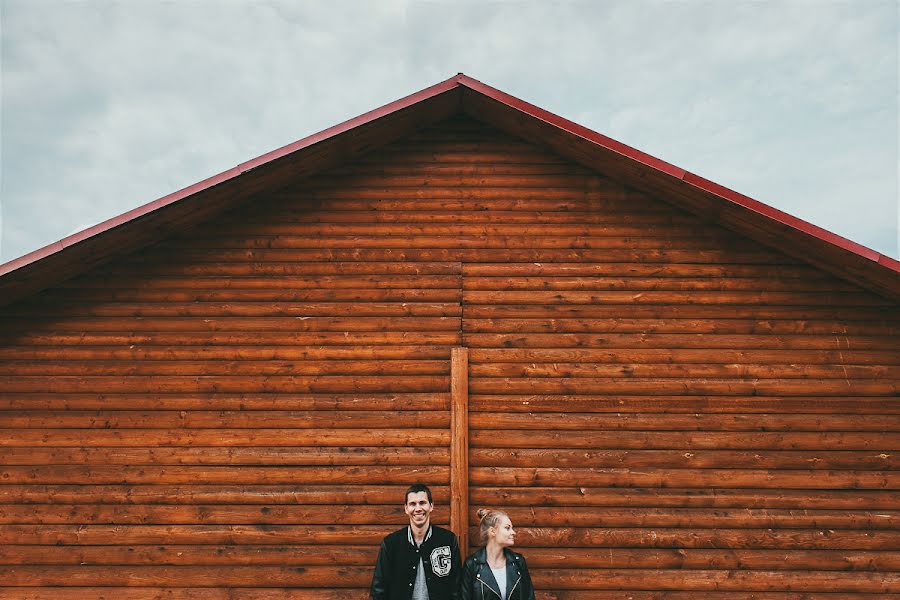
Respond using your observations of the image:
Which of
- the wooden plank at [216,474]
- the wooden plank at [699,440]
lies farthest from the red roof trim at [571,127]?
the wooden plank at [216,474]

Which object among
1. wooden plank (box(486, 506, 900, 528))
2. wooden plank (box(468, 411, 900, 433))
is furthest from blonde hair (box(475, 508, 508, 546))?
wooden plank (box(468, 411, 900, 433))

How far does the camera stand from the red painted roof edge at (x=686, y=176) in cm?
490

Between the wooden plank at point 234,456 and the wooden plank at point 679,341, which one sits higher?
the wooden plank at point 679,341

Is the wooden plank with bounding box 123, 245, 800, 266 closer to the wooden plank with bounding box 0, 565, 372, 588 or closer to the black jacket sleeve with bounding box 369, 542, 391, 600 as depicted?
the black jacket sleeve with bounding box 369, 542, 391, 600

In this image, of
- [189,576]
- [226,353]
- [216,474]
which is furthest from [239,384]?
[189,576]

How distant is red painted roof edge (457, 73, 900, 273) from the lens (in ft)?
16.1

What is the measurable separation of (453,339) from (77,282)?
160 inches

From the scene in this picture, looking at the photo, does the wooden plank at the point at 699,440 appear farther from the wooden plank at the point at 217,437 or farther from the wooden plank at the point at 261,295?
the wooden plank at the point at 261,295

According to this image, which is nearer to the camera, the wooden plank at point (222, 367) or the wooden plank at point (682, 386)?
the wooden plank at point (682, 386)

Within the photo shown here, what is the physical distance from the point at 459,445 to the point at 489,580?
1292 mm

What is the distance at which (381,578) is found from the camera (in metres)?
4.34

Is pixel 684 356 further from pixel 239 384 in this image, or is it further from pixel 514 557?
pixel 239 384

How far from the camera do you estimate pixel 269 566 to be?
198 inches

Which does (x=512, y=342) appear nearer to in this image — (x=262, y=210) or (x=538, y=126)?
(x=538, y=126)
